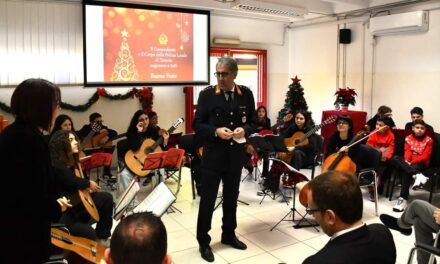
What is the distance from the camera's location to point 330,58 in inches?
325

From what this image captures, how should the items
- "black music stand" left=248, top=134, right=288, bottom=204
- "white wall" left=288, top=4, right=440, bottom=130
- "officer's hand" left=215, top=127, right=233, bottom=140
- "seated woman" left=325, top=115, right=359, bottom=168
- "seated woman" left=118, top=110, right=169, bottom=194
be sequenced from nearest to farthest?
"officer's hand" left=215, top=127, right=233, bottom=140 → "black music stand" left=248, top=134, right=288, bottom=204 → "seated woman" left=325, top=115, right=359, bottom=168 → "seated woman" left=118, top=110, right=169, bottom=194 → "white wall" left=288, top=4, right=440, bottom=130

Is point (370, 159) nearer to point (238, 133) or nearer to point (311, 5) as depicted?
point (238, 133)

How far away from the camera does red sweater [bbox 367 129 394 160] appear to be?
5450 millimetres

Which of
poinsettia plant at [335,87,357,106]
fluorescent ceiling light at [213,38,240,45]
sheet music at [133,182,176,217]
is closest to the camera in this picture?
sheet music at [133,182,176,217]

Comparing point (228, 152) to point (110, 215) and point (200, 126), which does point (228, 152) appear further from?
point (110, 215)

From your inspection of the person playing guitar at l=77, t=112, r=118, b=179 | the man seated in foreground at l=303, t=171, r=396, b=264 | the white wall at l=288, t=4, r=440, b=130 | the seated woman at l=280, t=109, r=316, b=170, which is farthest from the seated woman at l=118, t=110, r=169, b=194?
the white wall at l=288, t=4, r=440, b=130

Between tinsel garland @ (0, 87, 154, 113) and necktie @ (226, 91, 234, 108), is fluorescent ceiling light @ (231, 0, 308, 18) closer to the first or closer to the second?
tinsel garland @ (0, 87, 154, 113)

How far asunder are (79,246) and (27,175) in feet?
2.52

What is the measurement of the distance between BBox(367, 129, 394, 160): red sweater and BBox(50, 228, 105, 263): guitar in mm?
4277

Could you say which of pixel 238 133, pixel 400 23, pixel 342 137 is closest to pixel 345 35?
pixel 400 23

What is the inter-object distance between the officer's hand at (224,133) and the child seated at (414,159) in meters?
2.77

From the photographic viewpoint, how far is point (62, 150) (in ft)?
10.5

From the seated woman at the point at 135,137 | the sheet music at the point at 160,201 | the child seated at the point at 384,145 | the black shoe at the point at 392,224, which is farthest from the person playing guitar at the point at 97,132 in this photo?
the black shoe at the point at 392,224

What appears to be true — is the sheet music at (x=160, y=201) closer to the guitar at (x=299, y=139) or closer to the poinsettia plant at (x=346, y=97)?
the guitar at (x=299, y=139)
